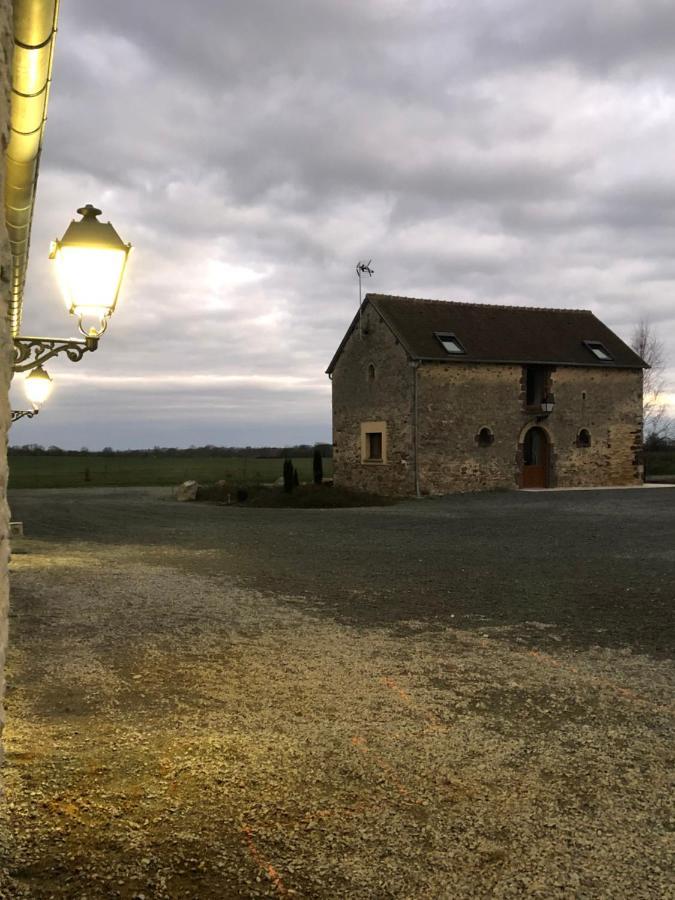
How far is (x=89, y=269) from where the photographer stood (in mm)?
4465

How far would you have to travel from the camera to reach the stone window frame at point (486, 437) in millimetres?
26438

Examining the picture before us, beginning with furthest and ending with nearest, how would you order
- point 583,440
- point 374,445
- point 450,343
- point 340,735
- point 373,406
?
1. point 583,440
2. point 374,445
3. point 373,406
4. point 450,343
5. point 340,735

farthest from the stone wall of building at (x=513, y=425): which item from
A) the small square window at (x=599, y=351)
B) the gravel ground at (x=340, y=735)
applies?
the gravel ground at (x=340, y=735)

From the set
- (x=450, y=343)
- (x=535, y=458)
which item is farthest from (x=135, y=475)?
(x=535, y=458)

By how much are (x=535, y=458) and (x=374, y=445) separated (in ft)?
19.6

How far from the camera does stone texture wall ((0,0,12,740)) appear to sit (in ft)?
8.59

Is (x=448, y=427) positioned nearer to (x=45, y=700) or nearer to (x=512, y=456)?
(x=512, y=456)

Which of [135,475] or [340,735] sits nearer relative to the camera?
[340,735]

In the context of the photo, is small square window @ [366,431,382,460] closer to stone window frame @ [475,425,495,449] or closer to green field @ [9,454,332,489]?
stone window frame @ [475,425,495,449]

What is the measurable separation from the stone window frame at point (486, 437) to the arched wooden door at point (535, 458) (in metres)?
1.97

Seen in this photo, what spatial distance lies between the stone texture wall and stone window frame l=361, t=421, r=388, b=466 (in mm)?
23940

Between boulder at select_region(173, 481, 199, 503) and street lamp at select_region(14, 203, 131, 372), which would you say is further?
boulder at select_region(173, 481, 199, 503)

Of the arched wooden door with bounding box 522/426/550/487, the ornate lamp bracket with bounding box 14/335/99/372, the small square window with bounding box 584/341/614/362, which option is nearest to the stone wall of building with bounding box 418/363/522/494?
the arched wooden door with bounding box 522/426/550/487

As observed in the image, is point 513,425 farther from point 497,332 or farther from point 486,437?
point 497,332
